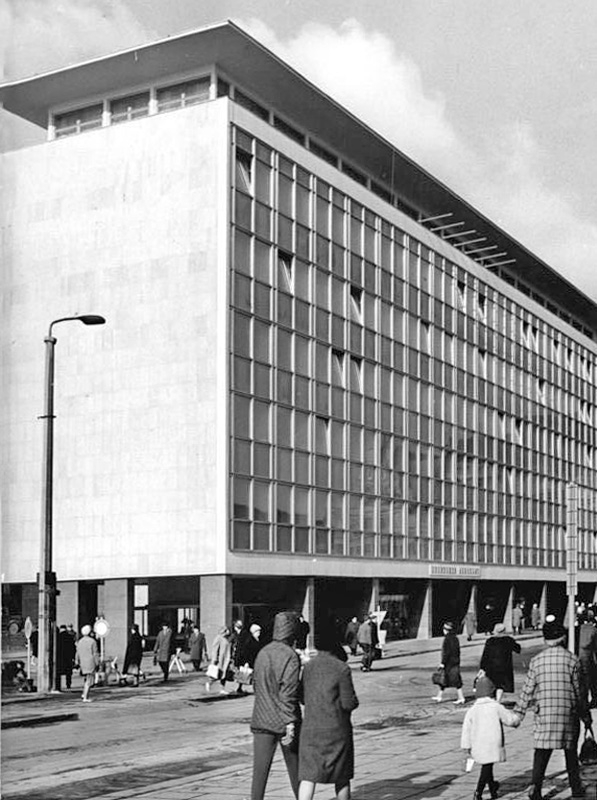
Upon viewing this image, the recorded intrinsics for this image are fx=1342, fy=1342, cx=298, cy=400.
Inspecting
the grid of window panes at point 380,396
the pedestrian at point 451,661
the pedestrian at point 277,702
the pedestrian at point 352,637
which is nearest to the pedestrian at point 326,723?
the pedestrian at point 277,702

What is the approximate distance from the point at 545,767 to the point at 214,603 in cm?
2994

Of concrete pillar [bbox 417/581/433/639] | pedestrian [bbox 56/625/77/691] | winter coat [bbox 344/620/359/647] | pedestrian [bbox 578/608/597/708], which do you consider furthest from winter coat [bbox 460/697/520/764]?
concrete pillar [bbox 417/581/433/639]

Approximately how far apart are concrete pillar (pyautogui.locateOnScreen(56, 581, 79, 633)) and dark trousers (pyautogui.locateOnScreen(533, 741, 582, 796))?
34.0 meters

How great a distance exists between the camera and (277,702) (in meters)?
10.7

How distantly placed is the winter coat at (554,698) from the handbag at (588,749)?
9.34ft

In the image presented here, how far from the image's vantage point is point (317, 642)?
34.8 feet

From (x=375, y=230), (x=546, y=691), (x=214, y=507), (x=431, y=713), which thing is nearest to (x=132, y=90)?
(x=375, y=230)

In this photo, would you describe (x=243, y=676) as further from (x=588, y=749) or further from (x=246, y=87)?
(x=246, y=87)

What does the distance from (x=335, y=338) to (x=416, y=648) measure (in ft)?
36.6

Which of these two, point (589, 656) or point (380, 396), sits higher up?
point (380, 396)

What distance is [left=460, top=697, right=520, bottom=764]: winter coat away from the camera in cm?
1185

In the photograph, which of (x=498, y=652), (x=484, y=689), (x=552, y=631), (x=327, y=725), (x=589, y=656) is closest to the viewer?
(x=327, y=725)

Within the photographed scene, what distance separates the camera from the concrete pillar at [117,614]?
4306cm

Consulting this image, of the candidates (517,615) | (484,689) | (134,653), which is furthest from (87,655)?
(517,615)
